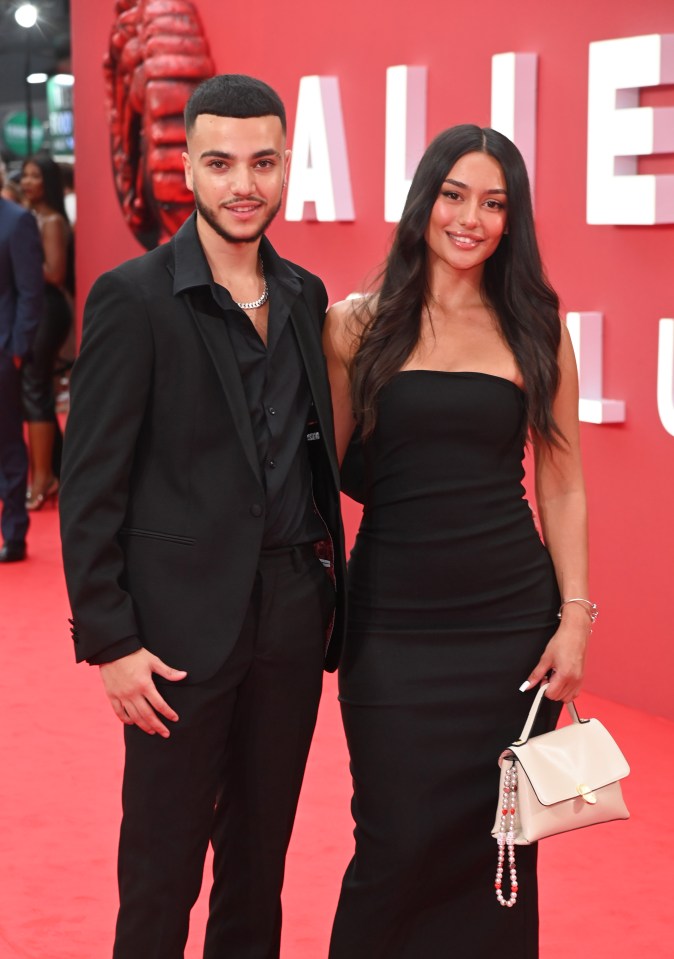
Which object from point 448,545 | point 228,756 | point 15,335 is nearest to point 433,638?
point 448,545

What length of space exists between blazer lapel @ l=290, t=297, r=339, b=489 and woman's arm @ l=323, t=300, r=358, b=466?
0.17 meters

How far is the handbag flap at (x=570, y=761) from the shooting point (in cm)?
217

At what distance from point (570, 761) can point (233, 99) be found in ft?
3.82

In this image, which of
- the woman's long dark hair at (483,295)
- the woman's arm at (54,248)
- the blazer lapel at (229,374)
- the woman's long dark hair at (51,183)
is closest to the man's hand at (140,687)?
the blazer lapel at (229,374)

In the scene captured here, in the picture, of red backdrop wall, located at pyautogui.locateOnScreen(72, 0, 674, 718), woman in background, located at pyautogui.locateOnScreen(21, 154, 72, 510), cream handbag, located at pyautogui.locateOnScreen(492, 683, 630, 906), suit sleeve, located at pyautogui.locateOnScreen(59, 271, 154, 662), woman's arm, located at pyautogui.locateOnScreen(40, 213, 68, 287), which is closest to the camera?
suit sleeve, located at pyautogui.locateOnScreen(59, 271, 154, 662)

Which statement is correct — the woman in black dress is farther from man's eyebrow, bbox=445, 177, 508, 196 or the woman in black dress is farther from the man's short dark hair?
the man's short dark hair

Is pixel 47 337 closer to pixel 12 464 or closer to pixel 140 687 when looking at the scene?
pixel 12 464

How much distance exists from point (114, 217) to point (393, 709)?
5662 mm

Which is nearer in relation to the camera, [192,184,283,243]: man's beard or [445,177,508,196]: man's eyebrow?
[192,184,283,243]: man's beard

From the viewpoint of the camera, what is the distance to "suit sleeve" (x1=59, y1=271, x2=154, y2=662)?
1909mm

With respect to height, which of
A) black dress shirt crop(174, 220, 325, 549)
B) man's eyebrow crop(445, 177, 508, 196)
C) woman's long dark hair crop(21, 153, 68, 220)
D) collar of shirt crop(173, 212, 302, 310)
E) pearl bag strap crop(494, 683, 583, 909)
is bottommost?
pearl bag strap crop(494, 683, 583, 909)

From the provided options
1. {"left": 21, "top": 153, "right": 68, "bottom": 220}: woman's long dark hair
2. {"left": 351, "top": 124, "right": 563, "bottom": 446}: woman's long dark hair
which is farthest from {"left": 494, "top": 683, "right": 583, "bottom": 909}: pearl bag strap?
{"left": 21, "top": 153, "right": 68, "bottom": 220}: woman's long dark hair

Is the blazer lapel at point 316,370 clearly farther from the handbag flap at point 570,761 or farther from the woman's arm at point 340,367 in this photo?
the handbag flap at point 570,761

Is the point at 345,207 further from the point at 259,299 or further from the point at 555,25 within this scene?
the point at 259,299
